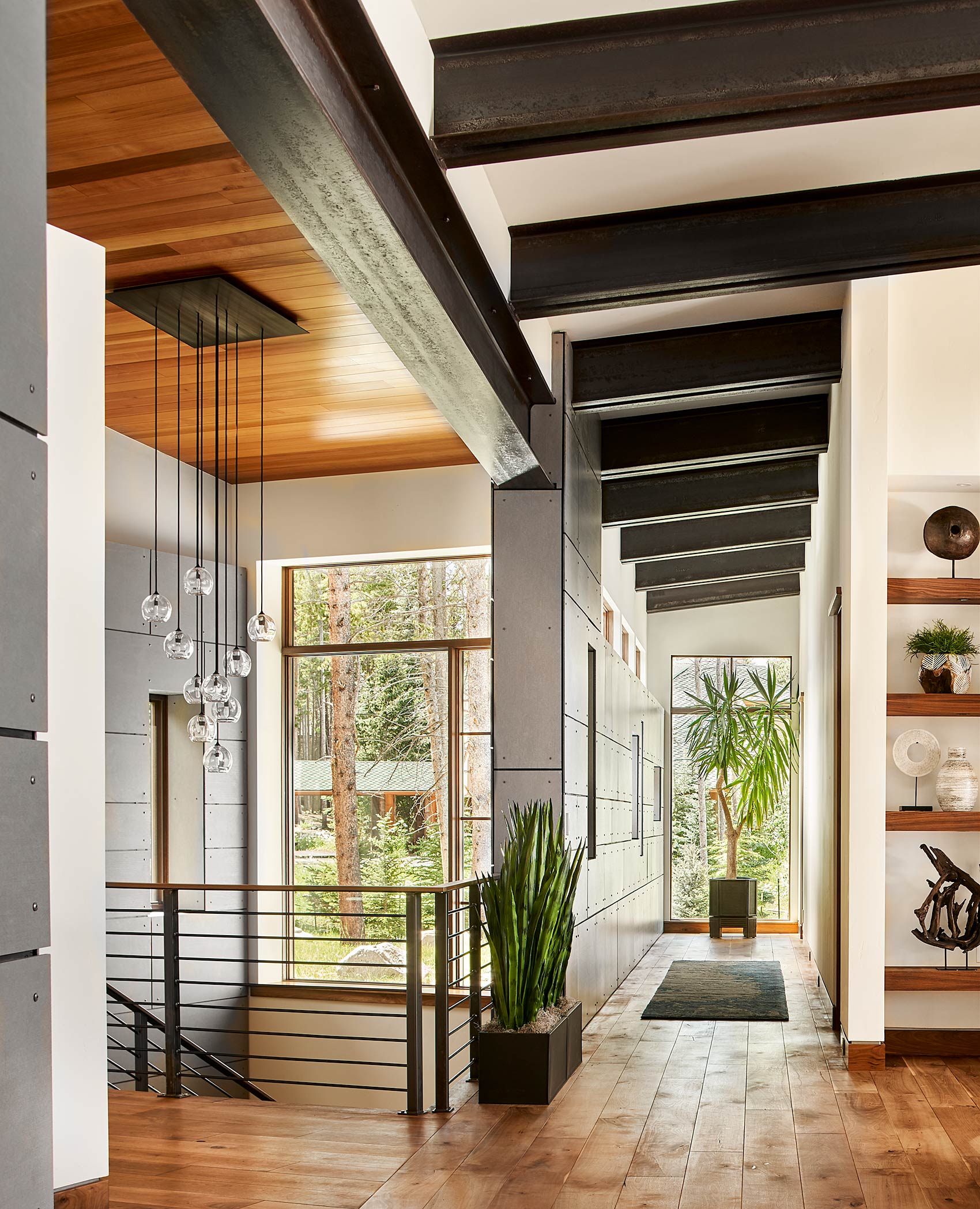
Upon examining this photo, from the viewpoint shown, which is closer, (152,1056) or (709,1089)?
(709,1089)

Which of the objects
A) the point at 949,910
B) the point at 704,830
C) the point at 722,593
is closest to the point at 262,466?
the point at 949,910

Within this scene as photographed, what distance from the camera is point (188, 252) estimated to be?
4676 mm

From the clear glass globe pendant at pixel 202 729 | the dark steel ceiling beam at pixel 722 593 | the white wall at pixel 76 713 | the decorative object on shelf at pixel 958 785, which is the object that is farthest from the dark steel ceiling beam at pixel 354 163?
the dark steel ceiling beam at pixel 722 593

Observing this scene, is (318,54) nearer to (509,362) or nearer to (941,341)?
(509,362)

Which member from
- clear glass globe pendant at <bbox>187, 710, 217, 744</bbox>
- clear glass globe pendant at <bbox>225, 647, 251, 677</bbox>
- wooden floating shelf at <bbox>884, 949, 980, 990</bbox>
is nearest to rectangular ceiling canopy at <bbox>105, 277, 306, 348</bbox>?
clear glass globe pendant at <bbox>225, 647, 251, 677</bbox>

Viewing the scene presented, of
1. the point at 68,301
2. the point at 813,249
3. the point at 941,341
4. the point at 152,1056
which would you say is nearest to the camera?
the point at 68,301

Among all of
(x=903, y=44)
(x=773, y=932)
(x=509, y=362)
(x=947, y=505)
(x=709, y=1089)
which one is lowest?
(x=773, y=932)

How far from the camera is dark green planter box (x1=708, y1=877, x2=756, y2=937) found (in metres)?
12.1

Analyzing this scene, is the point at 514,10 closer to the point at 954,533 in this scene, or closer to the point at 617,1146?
the point at 954,533

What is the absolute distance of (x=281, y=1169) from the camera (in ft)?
13.0

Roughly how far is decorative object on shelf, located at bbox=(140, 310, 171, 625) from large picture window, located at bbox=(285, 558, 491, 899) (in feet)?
4.08

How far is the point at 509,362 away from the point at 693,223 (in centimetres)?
98

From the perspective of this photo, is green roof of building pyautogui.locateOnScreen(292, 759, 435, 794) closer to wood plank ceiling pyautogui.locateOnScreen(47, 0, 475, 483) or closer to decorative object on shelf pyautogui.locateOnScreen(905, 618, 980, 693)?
wood plank ceiling pyautogui.locateOnScreen(47, 0, 475, 483)

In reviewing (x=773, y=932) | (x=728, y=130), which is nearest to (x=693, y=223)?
(x=728, y=130)
